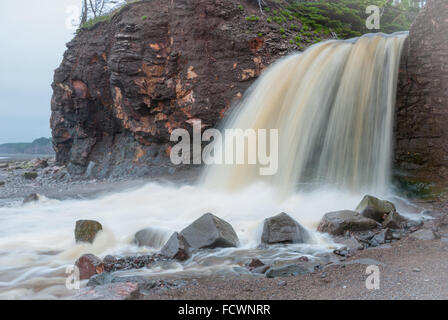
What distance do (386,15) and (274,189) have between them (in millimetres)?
12677

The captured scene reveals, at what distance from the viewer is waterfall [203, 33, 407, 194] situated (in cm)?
770

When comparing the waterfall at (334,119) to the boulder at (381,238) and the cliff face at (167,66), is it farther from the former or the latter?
the boulder at (381,238)

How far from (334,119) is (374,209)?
3329mm

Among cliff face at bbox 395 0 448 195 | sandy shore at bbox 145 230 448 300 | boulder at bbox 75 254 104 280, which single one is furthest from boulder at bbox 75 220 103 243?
cliff face at bbox 395 0 448 195

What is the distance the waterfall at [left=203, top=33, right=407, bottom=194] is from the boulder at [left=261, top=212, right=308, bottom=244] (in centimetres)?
305

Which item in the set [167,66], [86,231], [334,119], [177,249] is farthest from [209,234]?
[167,66]

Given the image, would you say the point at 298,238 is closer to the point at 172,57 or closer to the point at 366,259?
the point at 366,259

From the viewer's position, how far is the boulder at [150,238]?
5.23 m

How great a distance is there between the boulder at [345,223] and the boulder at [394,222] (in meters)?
0.14

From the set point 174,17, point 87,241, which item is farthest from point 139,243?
point 174,17

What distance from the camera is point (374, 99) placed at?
25.9ft

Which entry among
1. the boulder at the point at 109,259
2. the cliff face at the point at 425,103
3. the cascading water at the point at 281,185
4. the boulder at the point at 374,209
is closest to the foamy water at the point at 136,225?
the cascading water at the point at 281,185

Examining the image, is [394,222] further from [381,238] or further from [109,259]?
[109,259]

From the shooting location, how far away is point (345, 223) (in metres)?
5.18
